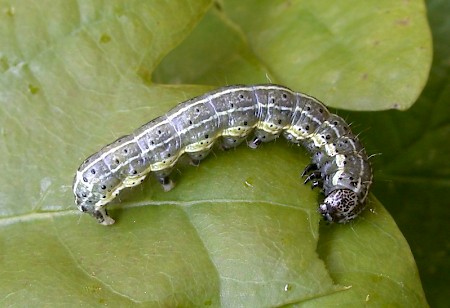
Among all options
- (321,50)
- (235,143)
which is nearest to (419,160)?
(321,50)

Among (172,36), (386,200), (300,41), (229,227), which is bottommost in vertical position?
(386,200)

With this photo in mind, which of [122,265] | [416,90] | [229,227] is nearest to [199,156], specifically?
[229,227]

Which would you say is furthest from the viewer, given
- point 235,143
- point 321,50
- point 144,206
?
point 321,50

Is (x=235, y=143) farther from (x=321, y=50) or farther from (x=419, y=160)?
(x=419, y=160)

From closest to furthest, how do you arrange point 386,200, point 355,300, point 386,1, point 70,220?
1. point 355,300
2. point 70,220
3. point 386,1
4. point 386,200

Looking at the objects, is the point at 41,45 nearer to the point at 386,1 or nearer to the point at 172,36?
the point at 172,36

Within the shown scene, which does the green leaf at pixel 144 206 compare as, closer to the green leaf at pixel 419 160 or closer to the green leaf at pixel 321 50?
the green leaf at pixel 321 50
